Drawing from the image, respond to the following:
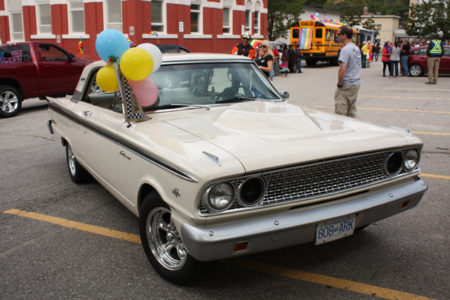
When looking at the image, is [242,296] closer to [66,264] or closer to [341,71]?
[66,264]

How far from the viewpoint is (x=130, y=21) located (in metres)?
24.5

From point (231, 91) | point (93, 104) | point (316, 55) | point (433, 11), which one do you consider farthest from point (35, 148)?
point (433, 11)

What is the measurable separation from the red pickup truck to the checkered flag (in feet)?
28.5

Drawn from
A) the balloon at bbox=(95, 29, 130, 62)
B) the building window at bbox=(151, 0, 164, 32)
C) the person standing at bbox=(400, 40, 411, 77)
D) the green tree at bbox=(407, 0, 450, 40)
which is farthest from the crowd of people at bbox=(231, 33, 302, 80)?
the green tree at bbox=(407, 0, 450, 40)

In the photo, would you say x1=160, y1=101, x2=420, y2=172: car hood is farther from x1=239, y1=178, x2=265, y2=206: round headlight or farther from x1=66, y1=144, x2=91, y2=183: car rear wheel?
x1=66, y1=144, x2=91, y2=183: car rear wheel

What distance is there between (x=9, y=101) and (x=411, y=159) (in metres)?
10.4

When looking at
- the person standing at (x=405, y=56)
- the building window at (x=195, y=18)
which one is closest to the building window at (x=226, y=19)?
the building window at (x=195, y=18)

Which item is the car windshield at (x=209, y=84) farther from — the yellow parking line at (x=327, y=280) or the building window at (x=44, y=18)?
the building window at (x=44, y=18)

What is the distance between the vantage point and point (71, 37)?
27.4 meters

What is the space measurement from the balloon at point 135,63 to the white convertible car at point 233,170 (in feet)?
0.46

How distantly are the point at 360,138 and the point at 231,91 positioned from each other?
160 cm

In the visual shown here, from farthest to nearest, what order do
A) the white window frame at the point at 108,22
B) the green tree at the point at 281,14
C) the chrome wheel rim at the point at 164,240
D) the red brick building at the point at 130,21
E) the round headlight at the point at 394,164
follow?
the green tree at the point at 281,14 → the white window frame at the point at 108,22 → the red brick building at the point at 130,21 → the round headlight at the point at 394,164 → the chrome wheel rim at the point at 164,240

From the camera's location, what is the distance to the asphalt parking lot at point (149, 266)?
3.16m

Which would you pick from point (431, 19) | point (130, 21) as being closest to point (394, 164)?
point (130, 21)
